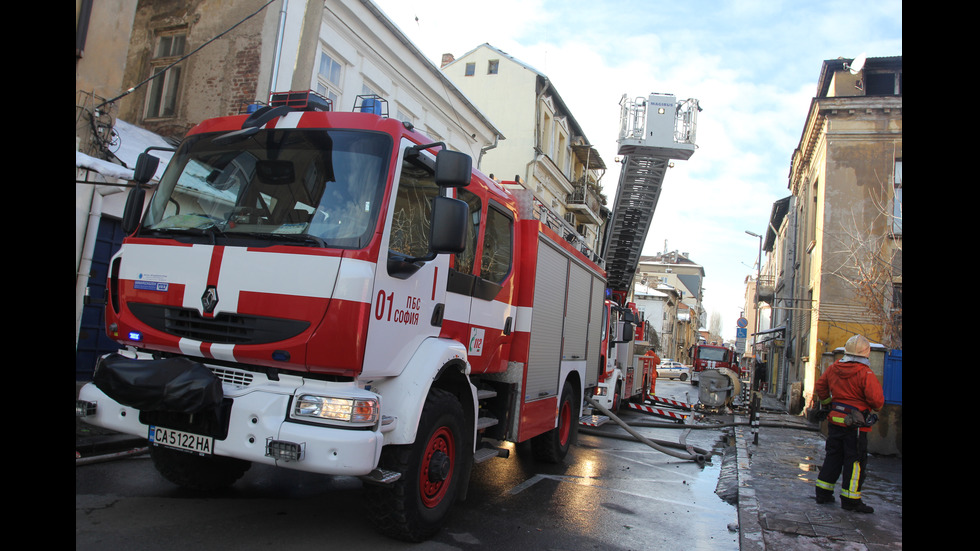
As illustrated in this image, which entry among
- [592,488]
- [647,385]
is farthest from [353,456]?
[647,385]

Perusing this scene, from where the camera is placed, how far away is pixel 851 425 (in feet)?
20.8

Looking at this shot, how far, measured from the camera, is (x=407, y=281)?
438cm

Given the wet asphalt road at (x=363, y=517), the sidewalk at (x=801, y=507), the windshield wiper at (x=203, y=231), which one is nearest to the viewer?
the windshield wiper at (x=203, y=231)

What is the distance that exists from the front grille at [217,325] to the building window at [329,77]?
30.7ft

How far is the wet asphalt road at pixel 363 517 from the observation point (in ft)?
14.3

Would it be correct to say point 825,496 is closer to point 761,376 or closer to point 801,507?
point 801,507

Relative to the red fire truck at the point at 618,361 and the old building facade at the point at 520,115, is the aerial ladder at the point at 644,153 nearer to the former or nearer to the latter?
the red fire truck at the point at 618,361

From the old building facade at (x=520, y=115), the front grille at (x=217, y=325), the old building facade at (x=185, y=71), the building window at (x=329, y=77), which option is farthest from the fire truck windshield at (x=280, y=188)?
the old building facade at (x=520, y=115)

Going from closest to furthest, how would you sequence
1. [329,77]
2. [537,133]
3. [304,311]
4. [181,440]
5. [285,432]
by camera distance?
[285,432] → [304,311] → [181,440] → [329,77] → [537,133]

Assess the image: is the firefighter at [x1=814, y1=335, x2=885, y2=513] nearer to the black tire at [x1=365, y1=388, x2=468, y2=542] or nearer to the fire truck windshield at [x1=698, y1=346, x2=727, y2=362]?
the black tire at [x1=365, y1=388, x2=468, y2=542]

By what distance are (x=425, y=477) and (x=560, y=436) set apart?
385cm

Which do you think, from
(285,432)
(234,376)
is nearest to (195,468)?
(234,376)

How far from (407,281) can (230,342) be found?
1149mm

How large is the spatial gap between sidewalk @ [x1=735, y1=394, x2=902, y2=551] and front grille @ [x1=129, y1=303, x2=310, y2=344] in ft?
12.3
